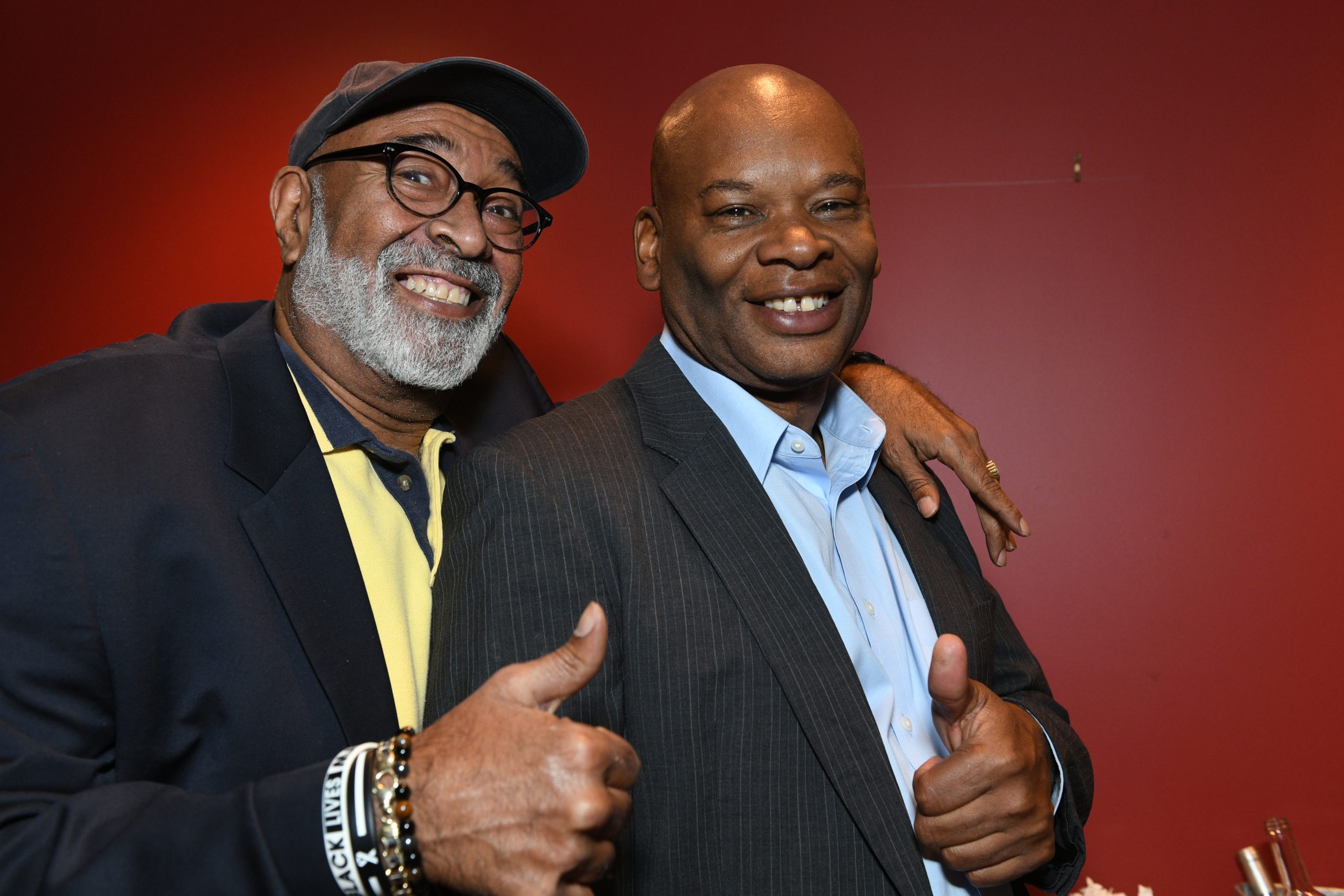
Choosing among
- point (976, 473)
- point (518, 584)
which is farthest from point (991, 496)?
point (518, 584)

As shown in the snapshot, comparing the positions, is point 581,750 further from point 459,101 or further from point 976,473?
point 459,101

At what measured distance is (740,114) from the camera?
159 centimetres

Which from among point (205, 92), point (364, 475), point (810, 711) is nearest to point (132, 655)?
point (364, 475)

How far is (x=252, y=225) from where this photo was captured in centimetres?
268

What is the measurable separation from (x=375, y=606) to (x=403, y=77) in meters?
0.91

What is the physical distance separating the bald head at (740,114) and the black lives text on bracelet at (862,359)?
24.3 inches

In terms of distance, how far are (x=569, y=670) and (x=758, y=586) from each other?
1.43ft

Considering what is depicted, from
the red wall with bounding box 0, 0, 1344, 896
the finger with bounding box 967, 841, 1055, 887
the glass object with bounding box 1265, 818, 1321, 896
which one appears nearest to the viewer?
the finger with bounding box 967, 841, 1055, 887

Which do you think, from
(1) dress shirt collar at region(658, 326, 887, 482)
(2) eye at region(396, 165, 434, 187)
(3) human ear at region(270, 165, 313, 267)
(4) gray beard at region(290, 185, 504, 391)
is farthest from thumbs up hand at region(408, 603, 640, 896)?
(3) human ear at region(270, 165, 313, 267)

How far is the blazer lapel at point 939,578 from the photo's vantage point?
1.66 metres

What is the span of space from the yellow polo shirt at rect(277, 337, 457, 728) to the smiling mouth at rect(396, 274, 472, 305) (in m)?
0.23

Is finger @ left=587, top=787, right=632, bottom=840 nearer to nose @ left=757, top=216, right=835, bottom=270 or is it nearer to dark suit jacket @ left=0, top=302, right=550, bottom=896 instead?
dark suit jacket @ left=0, top=302, right=550, bottom=896

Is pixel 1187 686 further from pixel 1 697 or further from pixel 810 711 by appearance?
pixel 1 697

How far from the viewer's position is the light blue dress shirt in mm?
1455
